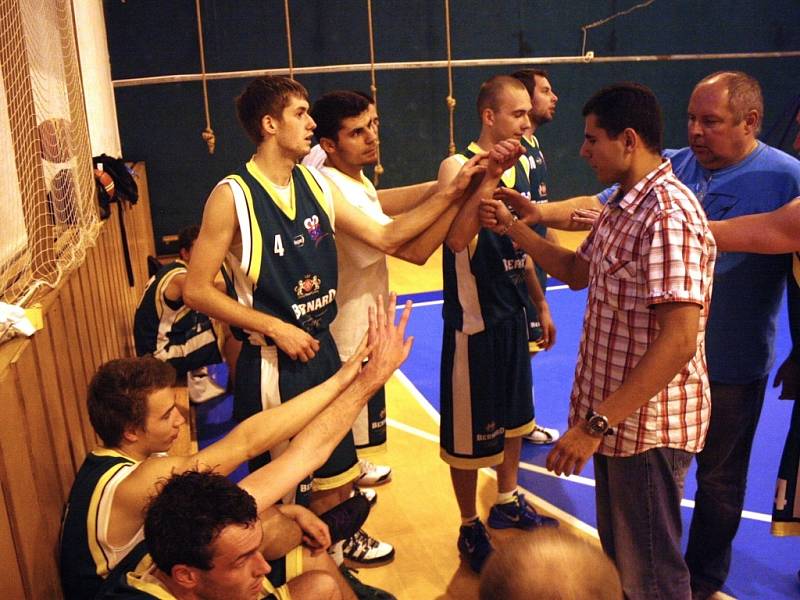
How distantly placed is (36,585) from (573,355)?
13.8 ft

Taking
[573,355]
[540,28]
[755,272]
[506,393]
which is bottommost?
[573,355]

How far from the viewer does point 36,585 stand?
1.99m

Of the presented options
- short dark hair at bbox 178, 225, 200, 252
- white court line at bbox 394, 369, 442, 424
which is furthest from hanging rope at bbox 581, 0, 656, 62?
short dark hair at bbox 178, 225, 200, 252

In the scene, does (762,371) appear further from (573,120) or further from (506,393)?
(573,120)

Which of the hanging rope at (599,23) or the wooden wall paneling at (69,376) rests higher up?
the hanging rope at (599,23)

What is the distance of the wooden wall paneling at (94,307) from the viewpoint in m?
3.40

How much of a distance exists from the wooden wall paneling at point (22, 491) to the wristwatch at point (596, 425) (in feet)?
4.88

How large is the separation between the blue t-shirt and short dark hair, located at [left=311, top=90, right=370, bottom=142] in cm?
137

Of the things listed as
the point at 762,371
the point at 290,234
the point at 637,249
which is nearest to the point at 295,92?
the point at 290,234

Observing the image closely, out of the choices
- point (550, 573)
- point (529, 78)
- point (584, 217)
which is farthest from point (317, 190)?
point (529, 78)

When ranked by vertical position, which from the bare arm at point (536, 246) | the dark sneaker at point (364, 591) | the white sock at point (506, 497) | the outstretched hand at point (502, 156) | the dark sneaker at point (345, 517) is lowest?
the white sock at point (506, 497)

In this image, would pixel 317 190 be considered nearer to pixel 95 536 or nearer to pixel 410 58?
pixel 95 536

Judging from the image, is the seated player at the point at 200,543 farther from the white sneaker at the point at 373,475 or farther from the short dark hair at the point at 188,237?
the short dark hair at the point at 188,237

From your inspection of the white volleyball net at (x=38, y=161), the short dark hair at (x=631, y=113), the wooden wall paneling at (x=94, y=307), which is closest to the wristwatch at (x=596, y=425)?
the short dark hair at (x=631, y=113)
